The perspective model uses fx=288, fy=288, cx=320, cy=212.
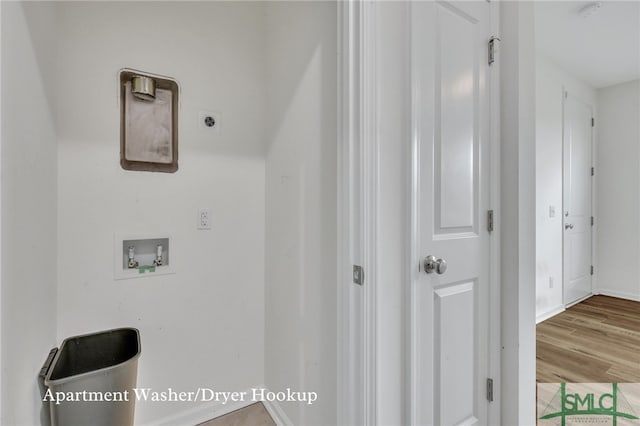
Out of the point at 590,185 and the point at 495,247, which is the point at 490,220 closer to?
the point at 495,247

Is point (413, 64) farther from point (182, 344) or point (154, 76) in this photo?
point (182, 344)

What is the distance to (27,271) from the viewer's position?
0.89m

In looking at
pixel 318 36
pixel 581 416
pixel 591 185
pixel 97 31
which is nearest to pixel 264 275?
pixel 318 36

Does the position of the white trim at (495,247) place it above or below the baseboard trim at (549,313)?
above

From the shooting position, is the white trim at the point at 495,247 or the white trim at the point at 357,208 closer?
the white trim at the point at 357,208

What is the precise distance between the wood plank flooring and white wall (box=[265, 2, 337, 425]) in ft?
5.56

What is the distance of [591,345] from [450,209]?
7.99 feet

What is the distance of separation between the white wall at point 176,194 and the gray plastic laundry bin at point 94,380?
0.26 ft

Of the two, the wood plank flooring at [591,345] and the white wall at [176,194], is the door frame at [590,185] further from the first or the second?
the white wall at [176,194]

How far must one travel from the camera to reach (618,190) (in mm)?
3619

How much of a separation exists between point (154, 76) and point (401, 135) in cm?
129

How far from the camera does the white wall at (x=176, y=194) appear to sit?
51.3 inches

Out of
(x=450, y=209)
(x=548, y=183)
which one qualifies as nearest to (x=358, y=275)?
(x=450, y=209)

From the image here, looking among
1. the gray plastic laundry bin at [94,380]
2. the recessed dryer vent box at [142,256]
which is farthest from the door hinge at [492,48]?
the gray plastic laundry bin at [94,380]
